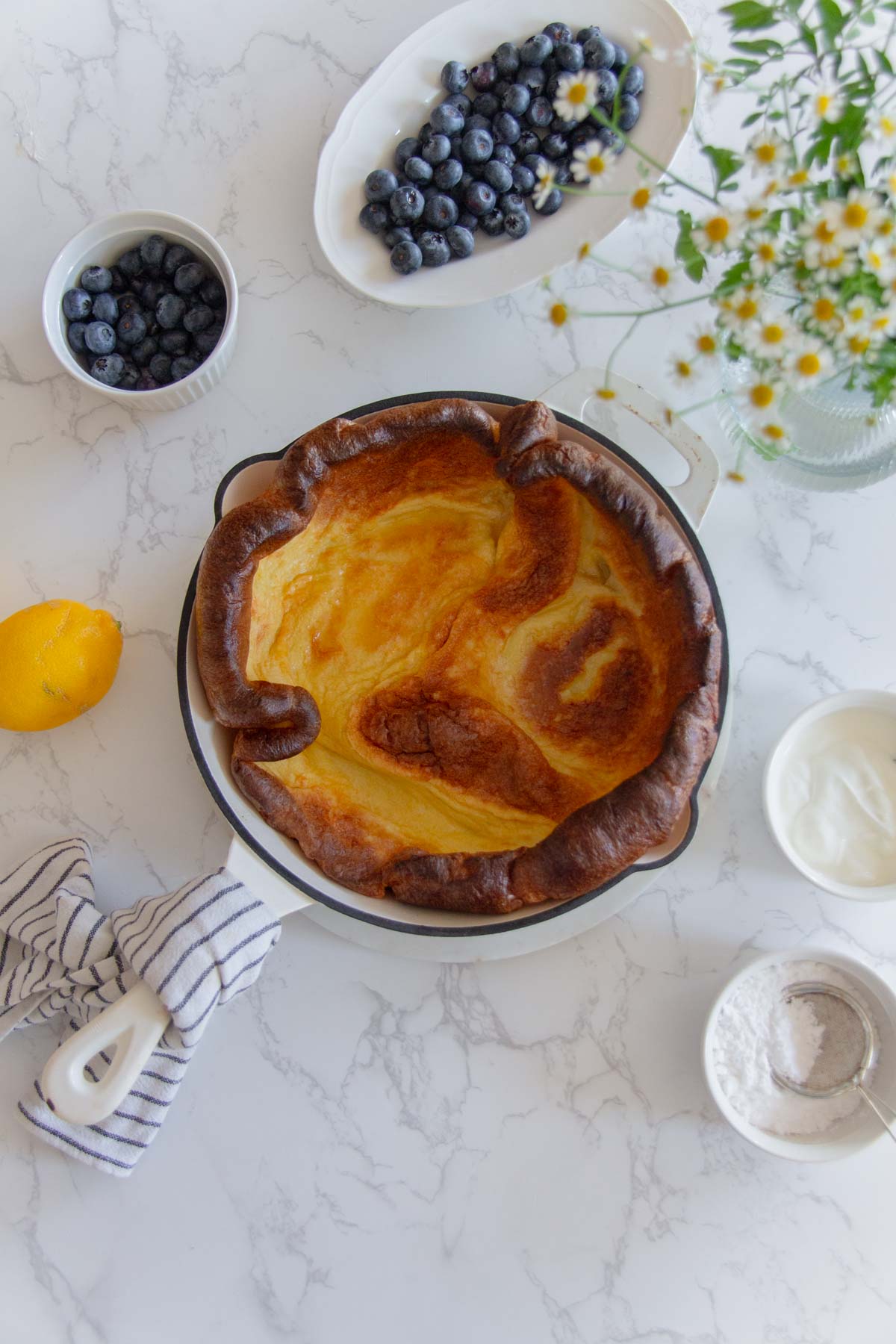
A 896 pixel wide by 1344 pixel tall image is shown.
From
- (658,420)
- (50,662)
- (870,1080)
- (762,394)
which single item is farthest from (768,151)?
(870,1080)

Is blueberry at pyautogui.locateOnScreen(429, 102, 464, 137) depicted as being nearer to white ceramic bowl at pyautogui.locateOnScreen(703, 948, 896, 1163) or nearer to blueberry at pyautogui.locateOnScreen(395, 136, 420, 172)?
blueberry at pyautogui.locateOnScreen(395, 136, 420, 172)

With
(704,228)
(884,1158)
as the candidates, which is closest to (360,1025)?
(884,1158)

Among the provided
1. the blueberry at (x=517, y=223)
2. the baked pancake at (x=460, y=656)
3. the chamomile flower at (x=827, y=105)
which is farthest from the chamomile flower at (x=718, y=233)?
the blueberry at (x=517, y=223)

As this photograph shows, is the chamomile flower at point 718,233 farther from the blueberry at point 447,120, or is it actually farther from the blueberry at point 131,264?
the blueberry at point 131,264

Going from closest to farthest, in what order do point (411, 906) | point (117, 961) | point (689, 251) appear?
point (689, 251), point (411, 906), point (117, 961)

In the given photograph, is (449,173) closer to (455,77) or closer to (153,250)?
(455,77)

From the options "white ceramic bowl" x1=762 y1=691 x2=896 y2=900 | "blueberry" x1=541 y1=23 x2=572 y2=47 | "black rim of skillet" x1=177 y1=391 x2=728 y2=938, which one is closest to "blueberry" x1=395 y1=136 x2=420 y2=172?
"blueberry" x1=541 y1=23 x2=572 y2=47

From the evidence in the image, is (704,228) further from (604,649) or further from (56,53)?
(56,53)
